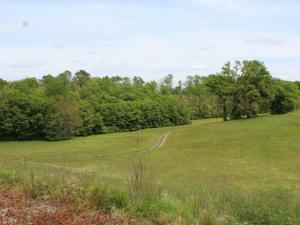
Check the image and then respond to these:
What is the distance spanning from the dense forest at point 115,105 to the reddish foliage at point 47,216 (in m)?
61.5

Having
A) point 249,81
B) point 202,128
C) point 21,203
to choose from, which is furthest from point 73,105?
point 21,203

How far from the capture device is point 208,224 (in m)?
5.70

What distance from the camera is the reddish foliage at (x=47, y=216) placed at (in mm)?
5371

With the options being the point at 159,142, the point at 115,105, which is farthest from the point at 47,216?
the point at 115,105

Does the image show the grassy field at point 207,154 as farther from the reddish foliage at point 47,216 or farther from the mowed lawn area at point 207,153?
the reddish foliage at point 47,216

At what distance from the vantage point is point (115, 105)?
8500 cm

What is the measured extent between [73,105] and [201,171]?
41805 millimetres

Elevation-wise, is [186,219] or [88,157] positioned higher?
[186,219]

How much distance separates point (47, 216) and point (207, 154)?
42.5 metres

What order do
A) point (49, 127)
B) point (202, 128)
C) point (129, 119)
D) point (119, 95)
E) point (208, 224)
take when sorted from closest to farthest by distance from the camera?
point (208, 224) < point (202, 128) < point (49, 127) < point (129, 119) < point (119, 95)

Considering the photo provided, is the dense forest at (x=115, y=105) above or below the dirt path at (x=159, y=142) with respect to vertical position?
above

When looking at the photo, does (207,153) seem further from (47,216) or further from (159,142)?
(47,216)

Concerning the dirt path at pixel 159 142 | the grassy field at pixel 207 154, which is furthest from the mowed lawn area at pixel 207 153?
the dirt path at pixel 159 142

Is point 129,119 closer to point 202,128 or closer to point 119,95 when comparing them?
point 119,95
